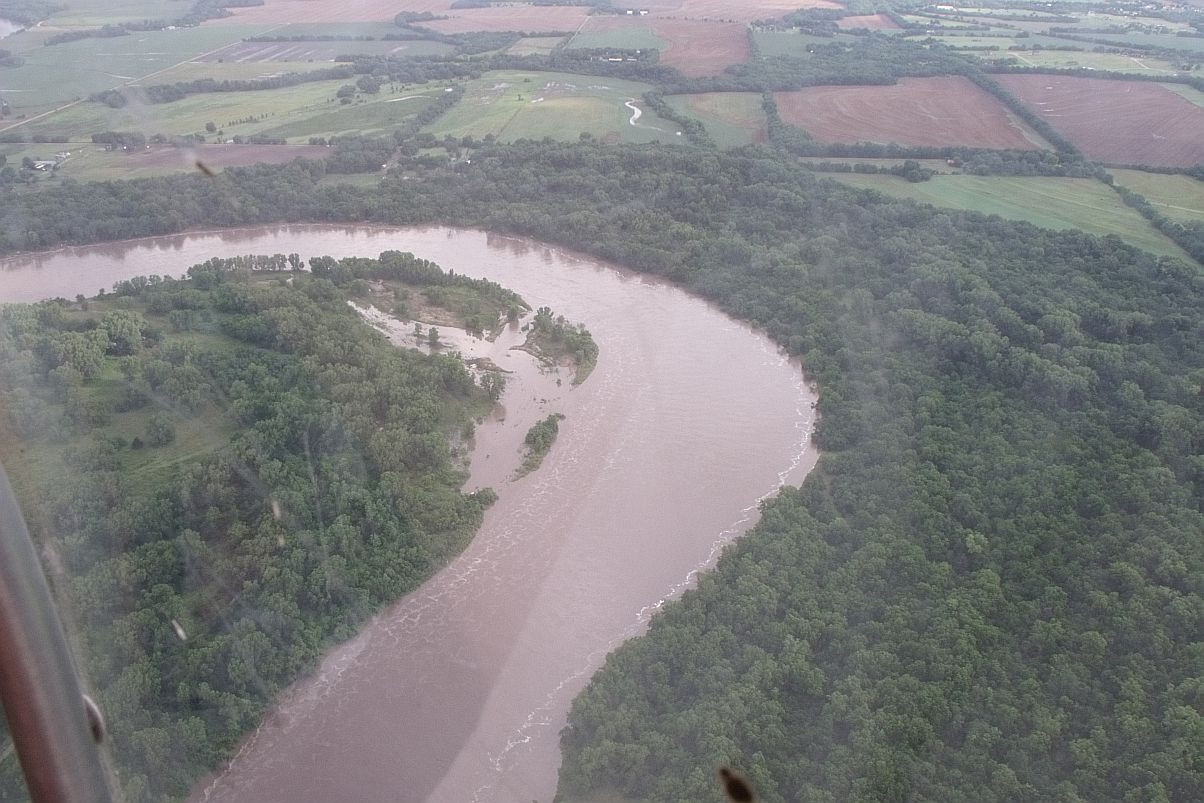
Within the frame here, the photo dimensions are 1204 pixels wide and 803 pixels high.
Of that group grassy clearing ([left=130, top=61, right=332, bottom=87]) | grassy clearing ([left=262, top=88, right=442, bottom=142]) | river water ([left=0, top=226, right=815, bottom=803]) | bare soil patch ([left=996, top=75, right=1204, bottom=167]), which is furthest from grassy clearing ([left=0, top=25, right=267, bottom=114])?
bare soil patch ([left=996, top=75, right=1204, bottom=167])

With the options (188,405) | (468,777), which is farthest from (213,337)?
(468,777)

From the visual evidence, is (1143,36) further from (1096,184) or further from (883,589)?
(883,589)

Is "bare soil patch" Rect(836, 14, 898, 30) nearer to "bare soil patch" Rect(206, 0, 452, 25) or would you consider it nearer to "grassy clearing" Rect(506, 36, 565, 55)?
"grassy clearing" Rect(506, 36, 565, 55)

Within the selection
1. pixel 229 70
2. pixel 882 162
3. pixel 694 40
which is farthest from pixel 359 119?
pixel 694 40

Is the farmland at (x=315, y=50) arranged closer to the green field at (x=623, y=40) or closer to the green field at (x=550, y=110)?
the green field at (x=550, y=110)

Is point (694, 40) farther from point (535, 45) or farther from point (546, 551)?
point (546, 551)

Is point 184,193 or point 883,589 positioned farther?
point 184,193

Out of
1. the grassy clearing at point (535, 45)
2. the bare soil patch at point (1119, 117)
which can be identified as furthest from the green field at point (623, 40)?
the bare soil patch at point (1119, 117)
